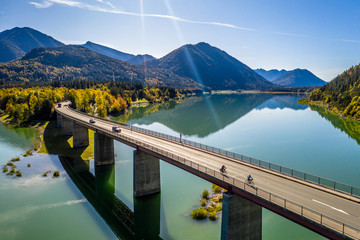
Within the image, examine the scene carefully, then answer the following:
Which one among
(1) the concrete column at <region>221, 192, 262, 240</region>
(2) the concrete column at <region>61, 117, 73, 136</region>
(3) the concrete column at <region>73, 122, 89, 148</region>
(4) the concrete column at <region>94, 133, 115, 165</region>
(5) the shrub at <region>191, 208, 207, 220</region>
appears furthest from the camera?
(2) the concrete column at <region>61, 117, 73, 136</region>

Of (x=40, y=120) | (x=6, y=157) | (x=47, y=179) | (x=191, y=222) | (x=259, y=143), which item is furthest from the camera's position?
(x=40, y=120)

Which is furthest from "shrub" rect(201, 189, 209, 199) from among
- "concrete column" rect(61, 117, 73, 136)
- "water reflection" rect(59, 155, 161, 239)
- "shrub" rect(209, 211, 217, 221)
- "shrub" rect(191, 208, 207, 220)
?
"concrete column" rect(61, 117, 73, 136)

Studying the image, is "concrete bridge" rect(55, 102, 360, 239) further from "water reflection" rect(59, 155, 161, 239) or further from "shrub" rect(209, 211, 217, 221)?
"water reflection" rect(59, 155, 161, 239)

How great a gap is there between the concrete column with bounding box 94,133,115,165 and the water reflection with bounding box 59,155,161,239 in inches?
57.0

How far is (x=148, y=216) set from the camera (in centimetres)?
3466

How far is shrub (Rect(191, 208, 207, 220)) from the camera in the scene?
3176 cm

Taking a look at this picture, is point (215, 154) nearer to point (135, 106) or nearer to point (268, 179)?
point (268, 179)

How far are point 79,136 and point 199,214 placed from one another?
151 feet

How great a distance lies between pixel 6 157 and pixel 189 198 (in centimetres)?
4801

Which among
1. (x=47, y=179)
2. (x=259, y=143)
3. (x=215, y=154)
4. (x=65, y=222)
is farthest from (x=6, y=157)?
(x=259, y=143)

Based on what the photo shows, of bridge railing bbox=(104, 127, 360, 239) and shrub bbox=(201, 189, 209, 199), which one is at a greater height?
bridge railing bbox=(104, 127, 360, 239)

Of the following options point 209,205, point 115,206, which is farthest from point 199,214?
point 115,206

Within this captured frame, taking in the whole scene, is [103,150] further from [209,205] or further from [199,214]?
[199,214]

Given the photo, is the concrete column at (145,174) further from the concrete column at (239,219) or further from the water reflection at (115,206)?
the concrete column at (239,219)
